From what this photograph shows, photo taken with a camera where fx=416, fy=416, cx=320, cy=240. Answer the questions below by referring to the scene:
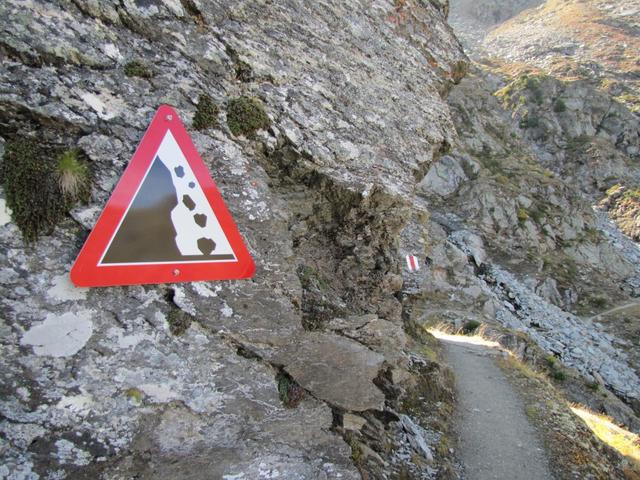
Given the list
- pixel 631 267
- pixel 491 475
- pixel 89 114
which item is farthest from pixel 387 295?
pixel 631 267

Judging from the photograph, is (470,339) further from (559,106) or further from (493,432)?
(559,106)

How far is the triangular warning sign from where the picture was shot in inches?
124

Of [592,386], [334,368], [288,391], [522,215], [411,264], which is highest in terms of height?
[334,368]

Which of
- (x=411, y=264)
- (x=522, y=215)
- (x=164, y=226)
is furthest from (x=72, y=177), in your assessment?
(x=522, y=215)

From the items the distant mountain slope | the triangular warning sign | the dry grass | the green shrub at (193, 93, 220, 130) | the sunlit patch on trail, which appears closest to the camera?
the triangular warning sign

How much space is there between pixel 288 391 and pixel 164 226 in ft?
6.24

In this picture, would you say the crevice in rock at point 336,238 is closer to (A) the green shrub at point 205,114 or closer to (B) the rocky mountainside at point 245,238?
(B) the rocky mountainside at point 245,238

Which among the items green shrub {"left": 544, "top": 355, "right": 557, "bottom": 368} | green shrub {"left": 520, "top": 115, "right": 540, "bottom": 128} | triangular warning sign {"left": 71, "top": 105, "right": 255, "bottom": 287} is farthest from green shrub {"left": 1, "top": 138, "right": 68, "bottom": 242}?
green shrub {"left": 520, "top": 115, "right": 540, "bottom": 128}

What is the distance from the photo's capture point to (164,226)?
3.39 m

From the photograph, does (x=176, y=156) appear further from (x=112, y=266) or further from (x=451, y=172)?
(x=451, y=172)

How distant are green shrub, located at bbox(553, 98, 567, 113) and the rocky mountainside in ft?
191

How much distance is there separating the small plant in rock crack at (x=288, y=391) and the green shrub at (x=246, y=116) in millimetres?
2486

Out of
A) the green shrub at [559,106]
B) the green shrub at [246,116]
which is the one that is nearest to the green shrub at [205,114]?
the green shrub at [246,116]

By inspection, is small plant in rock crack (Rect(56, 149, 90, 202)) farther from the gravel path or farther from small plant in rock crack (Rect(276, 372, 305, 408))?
the gravel path
